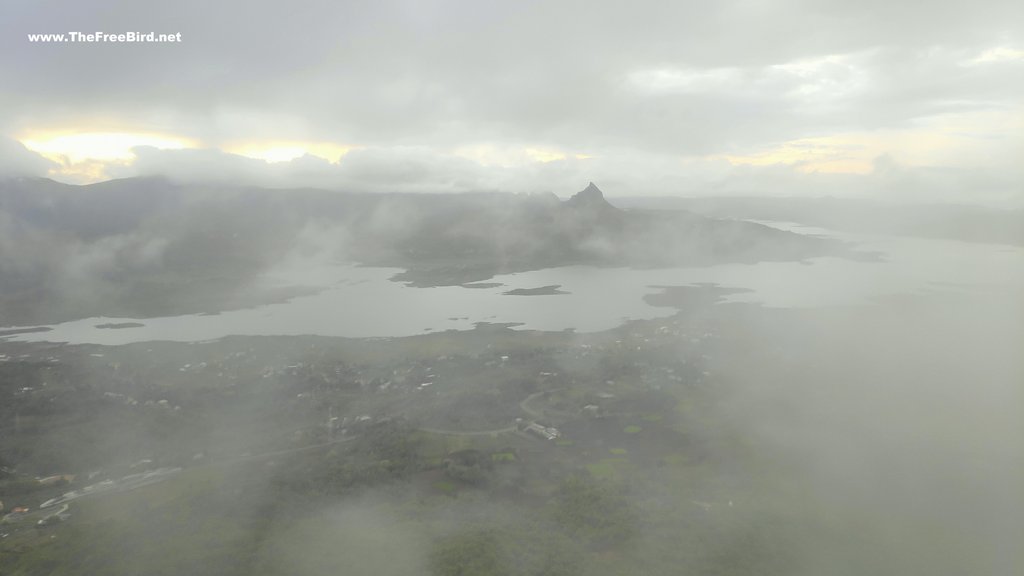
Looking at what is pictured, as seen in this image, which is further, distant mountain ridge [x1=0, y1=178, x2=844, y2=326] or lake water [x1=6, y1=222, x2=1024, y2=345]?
distant mountain ridge [x1=0, y1=178, x2=844, y2=326]

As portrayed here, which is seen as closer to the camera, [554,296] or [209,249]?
[554,296]

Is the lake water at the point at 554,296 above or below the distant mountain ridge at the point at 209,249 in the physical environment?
below

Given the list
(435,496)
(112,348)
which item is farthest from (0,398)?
(435,496)

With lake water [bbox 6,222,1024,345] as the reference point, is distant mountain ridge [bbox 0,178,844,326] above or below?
above

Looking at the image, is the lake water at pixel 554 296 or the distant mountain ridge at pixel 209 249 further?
the distant mountain ridge at pixel 209 249

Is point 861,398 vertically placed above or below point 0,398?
below

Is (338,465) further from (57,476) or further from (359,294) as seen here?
(359,294)

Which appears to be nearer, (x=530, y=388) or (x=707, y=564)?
(x=707, y=564)

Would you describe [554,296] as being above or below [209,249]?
below
